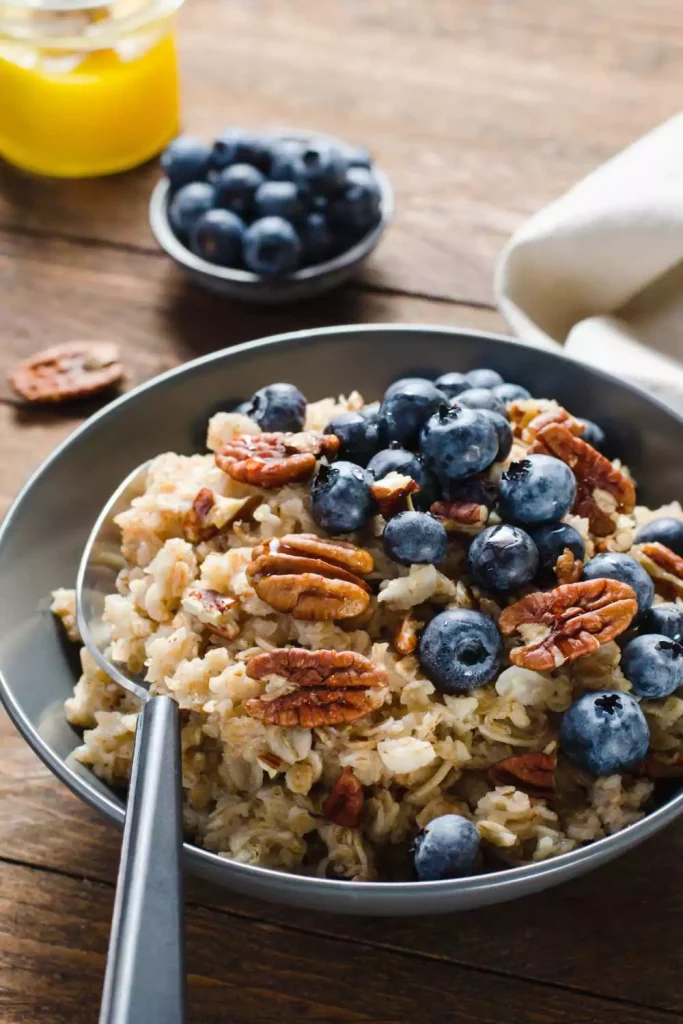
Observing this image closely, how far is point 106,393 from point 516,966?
96 cm

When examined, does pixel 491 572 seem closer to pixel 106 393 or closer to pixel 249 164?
pixel 106 393

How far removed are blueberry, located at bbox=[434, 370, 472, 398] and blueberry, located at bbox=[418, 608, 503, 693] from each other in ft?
1.00

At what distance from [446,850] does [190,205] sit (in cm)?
110

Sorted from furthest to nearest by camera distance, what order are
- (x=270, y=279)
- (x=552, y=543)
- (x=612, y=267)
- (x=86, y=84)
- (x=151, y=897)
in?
(x=86, y=84) → (x=270, y=279) → (x=612, y=267) → (x=552, y=543) → (x=151, y=897)

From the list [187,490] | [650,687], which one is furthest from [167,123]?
[650,687]

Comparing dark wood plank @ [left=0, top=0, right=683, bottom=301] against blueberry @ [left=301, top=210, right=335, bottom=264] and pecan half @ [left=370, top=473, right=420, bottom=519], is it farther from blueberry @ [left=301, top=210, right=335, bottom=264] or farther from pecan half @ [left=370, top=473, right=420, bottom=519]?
pecan half @ [left=370, top=473, right=420, bottom=519]

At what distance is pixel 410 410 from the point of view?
1103 mm

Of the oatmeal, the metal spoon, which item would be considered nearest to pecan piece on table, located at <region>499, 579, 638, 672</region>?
the oatmeal

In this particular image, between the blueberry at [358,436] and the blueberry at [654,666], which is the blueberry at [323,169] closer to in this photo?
the blueberry at [358,436]

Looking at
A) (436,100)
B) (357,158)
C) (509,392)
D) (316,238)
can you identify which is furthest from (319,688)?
(436,100)

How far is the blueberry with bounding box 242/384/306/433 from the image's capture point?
117cm

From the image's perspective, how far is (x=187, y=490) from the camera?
1117 millimetres

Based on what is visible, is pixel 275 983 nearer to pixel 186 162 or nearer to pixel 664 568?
pixel 664 568

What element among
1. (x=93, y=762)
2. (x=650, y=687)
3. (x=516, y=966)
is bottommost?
(x=516, y=966)
